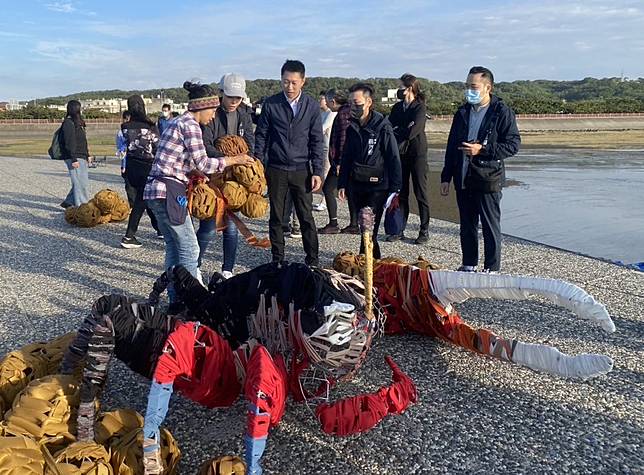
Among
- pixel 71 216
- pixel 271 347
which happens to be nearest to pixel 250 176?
pixel 271 347

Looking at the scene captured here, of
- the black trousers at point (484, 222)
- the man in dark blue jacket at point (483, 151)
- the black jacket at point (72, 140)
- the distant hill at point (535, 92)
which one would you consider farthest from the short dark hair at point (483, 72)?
the distant hill at point (535, 92)

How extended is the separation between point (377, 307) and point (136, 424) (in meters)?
1.65

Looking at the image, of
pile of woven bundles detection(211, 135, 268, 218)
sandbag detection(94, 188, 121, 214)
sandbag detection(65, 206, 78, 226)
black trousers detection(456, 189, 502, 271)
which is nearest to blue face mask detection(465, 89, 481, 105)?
black trousers detection(456, 189, 502, 271)

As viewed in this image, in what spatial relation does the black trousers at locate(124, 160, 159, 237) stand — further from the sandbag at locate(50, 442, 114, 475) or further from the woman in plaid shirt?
the sandbag at locate(50, 442, 114, 475)

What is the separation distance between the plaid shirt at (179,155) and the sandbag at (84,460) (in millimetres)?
2528

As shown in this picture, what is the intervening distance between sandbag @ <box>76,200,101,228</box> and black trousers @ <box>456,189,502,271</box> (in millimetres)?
5903

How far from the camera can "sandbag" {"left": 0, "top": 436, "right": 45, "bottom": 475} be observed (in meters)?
2.30

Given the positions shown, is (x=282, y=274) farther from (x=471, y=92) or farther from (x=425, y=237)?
(x=425, y=237)

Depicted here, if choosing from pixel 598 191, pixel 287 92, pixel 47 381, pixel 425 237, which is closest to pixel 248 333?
pixel 47 381

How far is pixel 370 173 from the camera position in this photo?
6422 millimetres

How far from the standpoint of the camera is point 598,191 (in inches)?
523

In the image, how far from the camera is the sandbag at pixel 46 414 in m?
2.72

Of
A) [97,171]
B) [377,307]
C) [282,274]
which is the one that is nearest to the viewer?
[282,274]

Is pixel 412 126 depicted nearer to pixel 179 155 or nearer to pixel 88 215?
pixel 179 155
